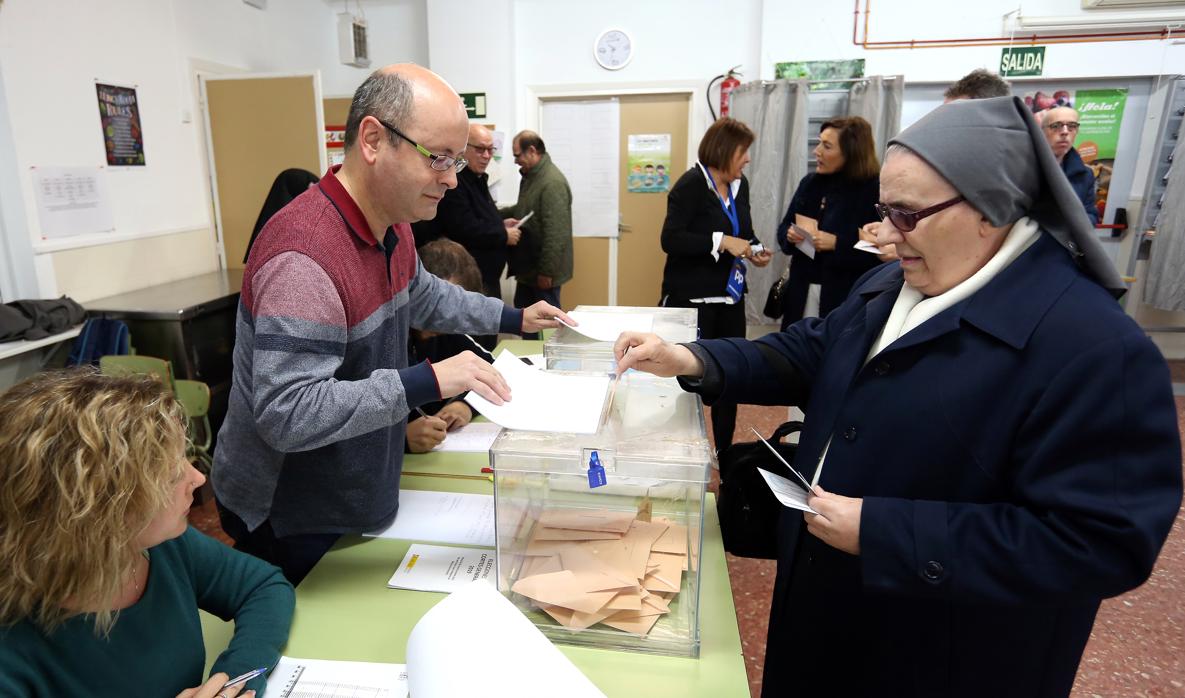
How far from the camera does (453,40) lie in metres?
4.91

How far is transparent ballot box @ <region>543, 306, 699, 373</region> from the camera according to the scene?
1629 mm

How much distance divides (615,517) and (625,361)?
1.03ft

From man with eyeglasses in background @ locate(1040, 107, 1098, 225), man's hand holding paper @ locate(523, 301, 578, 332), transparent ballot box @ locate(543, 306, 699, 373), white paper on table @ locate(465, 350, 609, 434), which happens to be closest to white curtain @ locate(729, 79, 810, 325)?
man with eyeglasses in background @ locate(1040, 107, 1098, 225)

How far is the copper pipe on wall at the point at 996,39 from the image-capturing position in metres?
4.40

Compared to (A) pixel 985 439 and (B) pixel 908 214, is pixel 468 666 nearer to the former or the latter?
(A) pixel 985 439

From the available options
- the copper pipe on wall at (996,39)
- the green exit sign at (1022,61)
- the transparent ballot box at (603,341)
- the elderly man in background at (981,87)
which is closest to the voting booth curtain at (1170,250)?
the copper pipe on wall at (996,39)

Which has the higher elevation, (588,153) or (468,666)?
(588,153)

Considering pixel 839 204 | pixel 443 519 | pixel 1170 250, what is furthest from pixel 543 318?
pixel 1170 250

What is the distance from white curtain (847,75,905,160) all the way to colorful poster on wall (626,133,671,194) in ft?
Answer: 4.41

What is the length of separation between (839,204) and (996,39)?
98.5 inches

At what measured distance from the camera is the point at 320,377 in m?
1.07

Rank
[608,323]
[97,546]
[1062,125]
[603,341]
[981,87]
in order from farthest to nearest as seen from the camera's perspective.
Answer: [1062,125]
[981,87]
[608,323]
[603,341]
[97,546]

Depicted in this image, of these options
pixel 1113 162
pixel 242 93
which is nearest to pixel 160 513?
pixel 242 93

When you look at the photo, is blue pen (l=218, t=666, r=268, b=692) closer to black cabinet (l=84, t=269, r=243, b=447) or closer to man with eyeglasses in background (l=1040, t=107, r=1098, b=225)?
black cabinet (l=84, t=269, r=243, b=447)
